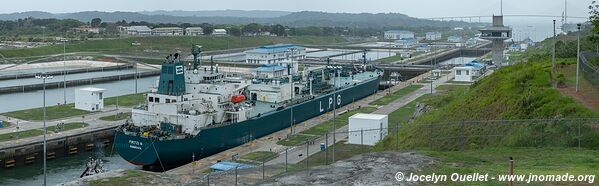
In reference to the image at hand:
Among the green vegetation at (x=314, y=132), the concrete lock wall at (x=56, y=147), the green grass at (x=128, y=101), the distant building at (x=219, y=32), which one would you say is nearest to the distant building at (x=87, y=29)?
the distant building at (x=219, y=32)

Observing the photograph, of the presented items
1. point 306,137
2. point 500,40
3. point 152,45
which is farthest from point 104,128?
point 152,45

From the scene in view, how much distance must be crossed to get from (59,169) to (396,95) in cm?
3269

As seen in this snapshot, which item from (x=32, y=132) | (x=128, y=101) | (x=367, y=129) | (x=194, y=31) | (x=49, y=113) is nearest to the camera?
(x=367, y=129)

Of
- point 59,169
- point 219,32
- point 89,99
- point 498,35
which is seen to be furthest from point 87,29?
point 59,169

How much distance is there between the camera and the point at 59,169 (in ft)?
107

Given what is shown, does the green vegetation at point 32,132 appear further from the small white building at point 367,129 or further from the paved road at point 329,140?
the small white building at point 367,129

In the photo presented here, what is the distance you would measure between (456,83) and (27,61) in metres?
66.0

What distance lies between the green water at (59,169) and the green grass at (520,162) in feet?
62.4

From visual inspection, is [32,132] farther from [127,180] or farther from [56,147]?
[127,180]

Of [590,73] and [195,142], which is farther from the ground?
[590,73]

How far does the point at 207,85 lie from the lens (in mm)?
38031

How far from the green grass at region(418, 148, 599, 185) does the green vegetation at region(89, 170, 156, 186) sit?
908 cm

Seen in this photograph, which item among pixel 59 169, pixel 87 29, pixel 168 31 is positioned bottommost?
pixel 59 169

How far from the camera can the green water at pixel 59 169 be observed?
99.9 ft
